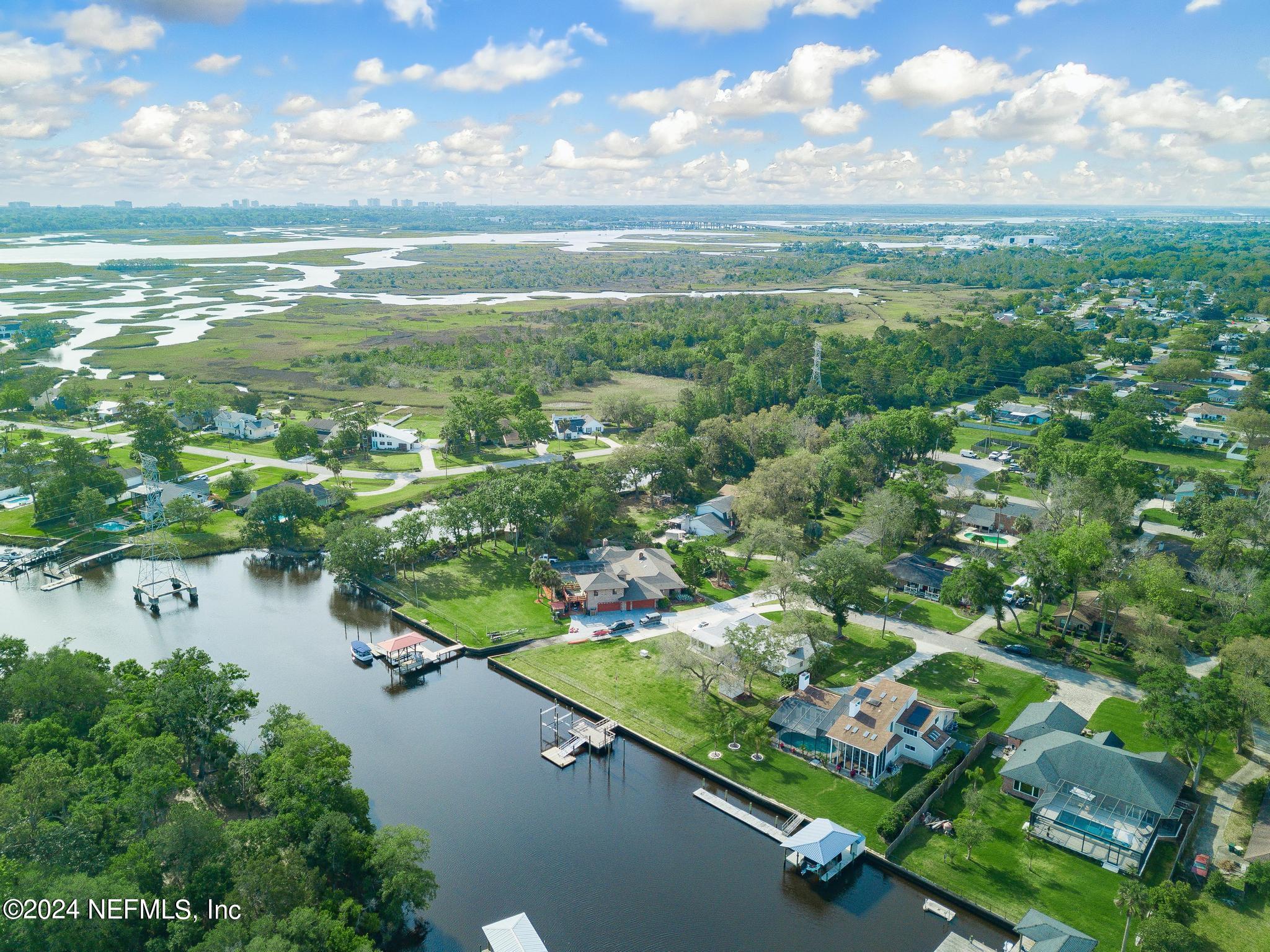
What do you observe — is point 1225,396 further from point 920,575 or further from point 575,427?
point 575,427

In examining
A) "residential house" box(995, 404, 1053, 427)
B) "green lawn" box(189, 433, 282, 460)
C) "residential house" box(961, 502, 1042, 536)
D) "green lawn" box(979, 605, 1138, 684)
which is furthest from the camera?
"residential house" box(995, 404, 1053, 427)

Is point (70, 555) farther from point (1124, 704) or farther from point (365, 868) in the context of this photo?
point (1124, 704)

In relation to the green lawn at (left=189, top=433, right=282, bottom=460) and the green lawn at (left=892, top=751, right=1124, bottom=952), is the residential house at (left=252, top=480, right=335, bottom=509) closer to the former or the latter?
the green lawn at (left=189, top=433, right=282, bottom=460)

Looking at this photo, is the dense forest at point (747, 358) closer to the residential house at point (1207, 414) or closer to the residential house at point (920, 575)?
the residential house at point (1207, 414)

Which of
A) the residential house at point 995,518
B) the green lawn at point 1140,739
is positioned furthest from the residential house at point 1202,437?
the green lawn at point 1140,739

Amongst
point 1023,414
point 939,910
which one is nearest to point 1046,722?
point 939,910

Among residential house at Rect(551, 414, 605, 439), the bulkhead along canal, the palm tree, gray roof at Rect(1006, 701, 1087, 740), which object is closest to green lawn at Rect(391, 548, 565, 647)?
the bulkhead along canal
